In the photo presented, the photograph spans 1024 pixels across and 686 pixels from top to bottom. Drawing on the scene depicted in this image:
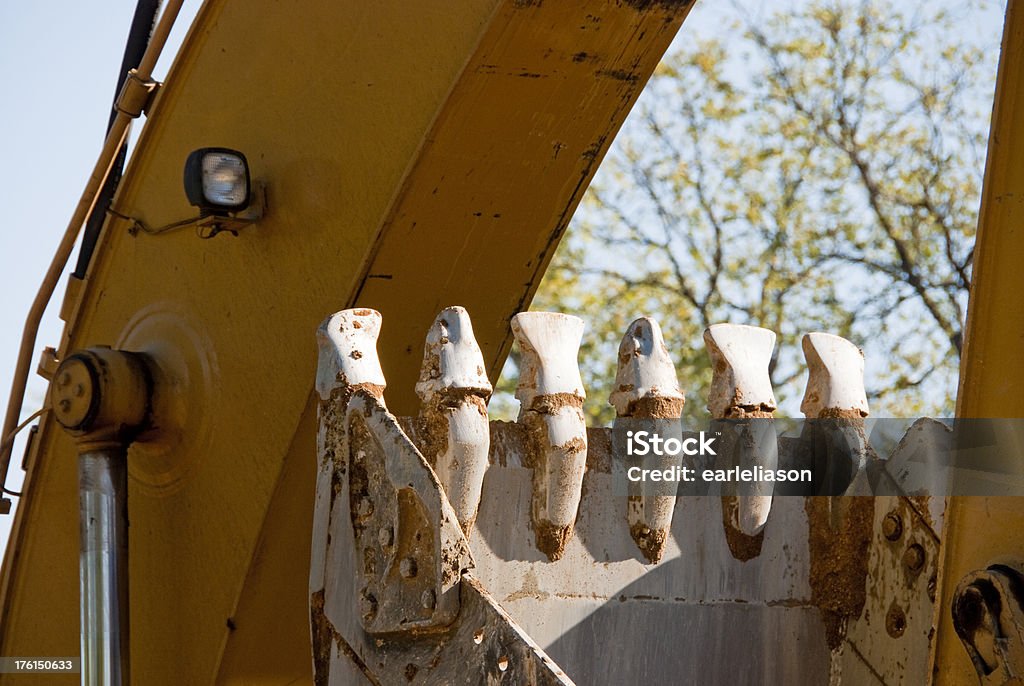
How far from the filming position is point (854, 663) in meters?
2.62

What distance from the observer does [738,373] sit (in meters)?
2.52

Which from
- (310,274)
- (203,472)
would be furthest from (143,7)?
(203,472)

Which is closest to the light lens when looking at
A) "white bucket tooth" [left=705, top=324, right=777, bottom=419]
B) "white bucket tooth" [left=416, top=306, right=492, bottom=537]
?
"white bucket tooth" [left=416, top=306, right=492, bottom=537]

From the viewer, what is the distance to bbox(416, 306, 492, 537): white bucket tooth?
2133 millimetres

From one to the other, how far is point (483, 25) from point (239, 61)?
60cm

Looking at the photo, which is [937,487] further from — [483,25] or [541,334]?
[483,25]

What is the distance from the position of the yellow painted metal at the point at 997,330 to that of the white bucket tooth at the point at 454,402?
76cm

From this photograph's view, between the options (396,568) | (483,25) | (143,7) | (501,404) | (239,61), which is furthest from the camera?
(501,404)

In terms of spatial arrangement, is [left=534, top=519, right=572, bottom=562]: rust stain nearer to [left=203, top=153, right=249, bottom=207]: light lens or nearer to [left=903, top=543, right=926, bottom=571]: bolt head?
[left=903, top=543, right=926, bottom=571]: bolt head

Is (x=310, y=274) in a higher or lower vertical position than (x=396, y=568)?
higher

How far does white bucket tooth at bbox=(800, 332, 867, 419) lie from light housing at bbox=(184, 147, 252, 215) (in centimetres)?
114

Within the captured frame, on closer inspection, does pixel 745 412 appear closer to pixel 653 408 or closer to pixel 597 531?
pixel 653 408

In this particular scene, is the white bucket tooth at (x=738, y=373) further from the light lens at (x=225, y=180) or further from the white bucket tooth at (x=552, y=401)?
the light lens at (x=225, y=180)

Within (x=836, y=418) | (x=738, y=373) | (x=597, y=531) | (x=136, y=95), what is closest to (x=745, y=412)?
(x=738, y=373)
